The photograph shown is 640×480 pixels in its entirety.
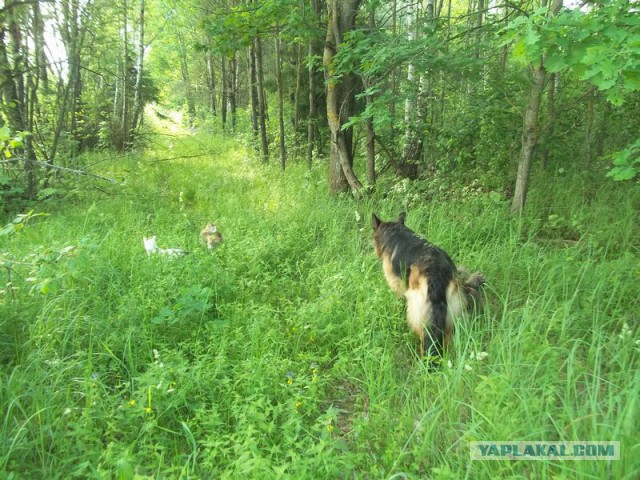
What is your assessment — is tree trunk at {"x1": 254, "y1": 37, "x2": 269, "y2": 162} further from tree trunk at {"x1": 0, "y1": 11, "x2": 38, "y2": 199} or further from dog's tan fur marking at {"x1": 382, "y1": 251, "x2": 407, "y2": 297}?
dog's tan fur marking at {"x1": 382, "y1": 251, "x2": 407, "y2": 297}

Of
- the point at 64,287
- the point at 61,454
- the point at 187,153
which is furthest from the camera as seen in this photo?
the point at 187,153

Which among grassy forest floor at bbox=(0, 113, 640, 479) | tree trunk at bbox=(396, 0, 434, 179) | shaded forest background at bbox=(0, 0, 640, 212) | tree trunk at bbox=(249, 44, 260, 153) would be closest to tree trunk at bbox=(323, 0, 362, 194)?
shaded forest background at bbox=(0, 0, 640, 212)

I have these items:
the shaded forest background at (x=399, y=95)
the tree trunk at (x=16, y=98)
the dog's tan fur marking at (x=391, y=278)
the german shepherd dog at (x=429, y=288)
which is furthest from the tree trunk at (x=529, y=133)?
the tree trunk at (x=16, y=98)

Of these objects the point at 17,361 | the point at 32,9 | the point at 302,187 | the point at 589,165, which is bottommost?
the point at 17,361

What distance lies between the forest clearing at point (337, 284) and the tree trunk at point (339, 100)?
0.05 metres

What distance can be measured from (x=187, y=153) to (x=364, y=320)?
1066 centimetres

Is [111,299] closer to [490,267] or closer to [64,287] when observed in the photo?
[64,287]

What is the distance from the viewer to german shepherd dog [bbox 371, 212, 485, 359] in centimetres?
282

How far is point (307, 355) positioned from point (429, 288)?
1.11 m

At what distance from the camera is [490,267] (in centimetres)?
393

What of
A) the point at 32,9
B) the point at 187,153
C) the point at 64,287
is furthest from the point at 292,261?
the point at 187,153

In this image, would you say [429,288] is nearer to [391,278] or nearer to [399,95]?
[391,278]

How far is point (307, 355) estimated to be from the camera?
2883 millimetres

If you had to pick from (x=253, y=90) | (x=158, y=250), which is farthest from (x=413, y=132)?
(x=253, y=90)
